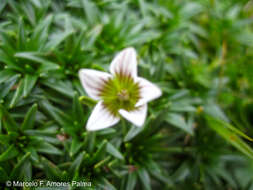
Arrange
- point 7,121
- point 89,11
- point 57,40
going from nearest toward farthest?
point 7,121 → point 57,40 → point 89,11

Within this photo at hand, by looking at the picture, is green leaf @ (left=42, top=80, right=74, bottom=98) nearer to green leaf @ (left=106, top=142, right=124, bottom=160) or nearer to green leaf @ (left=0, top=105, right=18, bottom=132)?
green leaf @ (left=0, top=105, right=18, bottom=132)

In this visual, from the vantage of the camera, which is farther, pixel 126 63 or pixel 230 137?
pixel 230 137

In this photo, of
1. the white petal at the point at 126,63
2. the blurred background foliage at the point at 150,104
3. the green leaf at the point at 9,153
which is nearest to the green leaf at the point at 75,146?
the blurred background foliage at the point at 150,104

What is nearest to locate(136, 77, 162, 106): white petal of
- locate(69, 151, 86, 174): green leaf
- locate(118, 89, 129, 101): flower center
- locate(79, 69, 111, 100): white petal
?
locate(118, 89, 129, 101): flower center

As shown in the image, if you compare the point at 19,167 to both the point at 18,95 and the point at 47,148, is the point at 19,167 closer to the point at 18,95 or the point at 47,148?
the point at 47,148

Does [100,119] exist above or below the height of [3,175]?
above

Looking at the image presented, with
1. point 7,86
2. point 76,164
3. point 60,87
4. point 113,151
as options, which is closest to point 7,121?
point 7,86

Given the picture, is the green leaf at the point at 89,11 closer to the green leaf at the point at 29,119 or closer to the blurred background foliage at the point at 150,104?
the blurred background foliage at the point at 150,104

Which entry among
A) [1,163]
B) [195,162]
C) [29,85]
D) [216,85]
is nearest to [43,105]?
[29,85]
